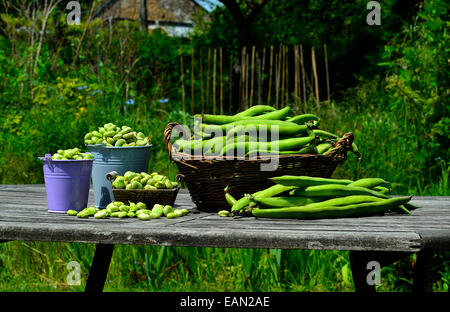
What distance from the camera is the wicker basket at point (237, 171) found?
82.2 inches

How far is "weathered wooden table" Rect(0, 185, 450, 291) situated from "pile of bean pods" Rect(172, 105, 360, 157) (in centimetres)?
24

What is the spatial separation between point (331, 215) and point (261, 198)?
24 cm

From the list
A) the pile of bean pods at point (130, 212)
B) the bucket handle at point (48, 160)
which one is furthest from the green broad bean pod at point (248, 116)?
the bucket handle at point (48, 160)

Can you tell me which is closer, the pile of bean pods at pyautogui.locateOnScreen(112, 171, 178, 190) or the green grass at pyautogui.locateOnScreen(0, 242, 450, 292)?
the pile of bean pods at pyautogui.locateOnScreen(112, 171, 178, 190)

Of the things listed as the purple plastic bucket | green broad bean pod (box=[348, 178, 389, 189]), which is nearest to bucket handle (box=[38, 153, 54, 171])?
the purple plastic bucket

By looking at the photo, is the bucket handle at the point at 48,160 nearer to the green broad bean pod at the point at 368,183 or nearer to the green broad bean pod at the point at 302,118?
the green broad bean pod at the point at 302,118

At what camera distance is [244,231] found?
174cm

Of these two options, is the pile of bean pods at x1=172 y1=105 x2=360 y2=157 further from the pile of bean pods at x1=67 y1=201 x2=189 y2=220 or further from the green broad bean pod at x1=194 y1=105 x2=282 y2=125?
the pile of bean pods at x1=67 y1=201 x2=189 y2=220

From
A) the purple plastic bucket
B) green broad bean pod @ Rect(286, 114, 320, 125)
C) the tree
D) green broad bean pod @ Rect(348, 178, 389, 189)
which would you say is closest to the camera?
the purple plastic bucket

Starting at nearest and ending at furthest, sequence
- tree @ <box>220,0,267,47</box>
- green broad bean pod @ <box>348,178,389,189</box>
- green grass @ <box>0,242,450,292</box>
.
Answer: green broad bean pod @ <box>348,178,389,189</box> < green grass @ <box>0,242,450,292</box> < tree @ <box>220,0,267,47</box>

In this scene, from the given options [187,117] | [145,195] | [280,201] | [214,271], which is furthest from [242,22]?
[280,201]

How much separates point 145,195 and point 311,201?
585 millimetres

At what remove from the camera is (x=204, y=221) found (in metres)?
1.98

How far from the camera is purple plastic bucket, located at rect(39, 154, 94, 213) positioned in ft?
6.92
